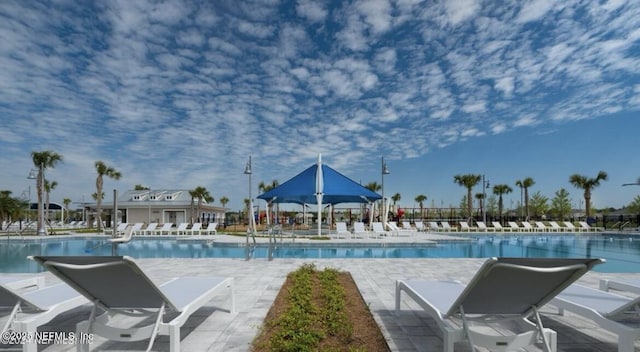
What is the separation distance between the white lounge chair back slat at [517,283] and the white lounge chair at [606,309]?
694 millimetres

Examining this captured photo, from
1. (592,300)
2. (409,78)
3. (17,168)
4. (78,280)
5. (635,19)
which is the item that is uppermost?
(409,78)

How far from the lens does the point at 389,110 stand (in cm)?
2070

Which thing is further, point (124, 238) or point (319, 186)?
point (319, 186)

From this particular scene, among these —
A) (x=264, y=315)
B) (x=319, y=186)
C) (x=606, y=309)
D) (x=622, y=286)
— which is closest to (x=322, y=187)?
(x=319, y=186)

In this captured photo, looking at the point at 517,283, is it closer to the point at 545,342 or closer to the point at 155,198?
the point at 545,342

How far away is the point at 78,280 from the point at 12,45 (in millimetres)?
12150

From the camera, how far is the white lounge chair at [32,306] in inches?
103

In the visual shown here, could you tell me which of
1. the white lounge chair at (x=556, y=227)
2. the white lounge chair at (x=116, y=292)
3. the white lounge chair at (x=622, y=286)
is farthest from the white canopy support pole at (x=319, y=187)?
the white lounge chair at (x=556, y=227)

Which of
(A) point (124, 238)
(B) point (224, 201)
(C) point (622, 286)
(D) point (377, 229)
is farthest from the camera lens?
(B) point (224, 201)

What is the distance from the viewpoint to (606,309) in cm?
287

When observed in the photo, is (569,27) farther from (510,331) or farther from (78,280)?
(78,280)

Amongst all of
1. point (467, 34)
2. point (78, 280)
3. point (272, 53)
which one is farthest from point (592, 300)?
point (272, 53)

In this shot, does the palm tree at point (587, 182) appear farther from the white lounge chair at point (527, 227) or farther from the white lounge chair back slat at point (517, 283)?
the white lounge chair back slat at point (517, 283)

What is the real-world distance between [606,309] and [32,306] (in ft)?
15.7
